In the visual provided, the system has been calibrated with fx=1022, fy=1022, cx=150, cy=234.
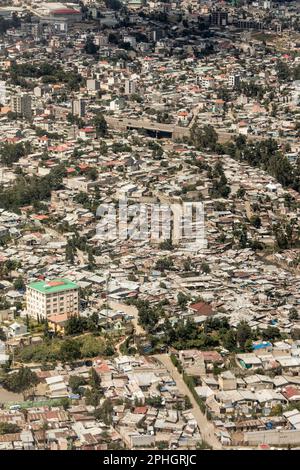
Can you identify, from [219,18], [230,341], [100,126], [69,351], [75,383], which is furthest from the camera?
[219,18]

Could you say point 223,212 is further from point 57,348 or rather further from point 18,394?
point 18,394

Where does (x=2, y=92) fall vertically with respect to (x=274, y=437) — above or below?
below

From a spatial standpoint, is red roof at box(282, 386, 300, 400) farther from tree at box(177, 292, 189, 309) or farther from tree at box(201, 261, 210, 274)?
tree at box(201, 261, 210, 274)

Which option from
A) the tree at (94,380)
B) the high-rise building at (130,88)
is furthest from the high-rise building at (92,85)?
the tree at (94,380)

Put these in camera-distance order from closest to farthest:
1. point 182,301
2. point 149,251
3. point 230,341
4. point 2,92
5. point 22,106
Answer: point 230,341
point 182,301
point 149,251
point 22,106
point 2,92

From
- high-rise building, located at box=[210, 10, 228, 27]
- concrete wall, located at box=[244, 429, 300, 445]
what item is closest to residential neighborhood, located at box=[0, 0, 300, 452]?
concrete wall, located at box=[244, 429, 300, 445]

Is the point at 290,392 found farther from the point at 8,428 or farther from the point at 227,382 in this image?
the point at 8,428

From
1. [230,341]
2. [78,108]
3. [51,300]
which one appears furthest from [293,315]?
[78,108]
